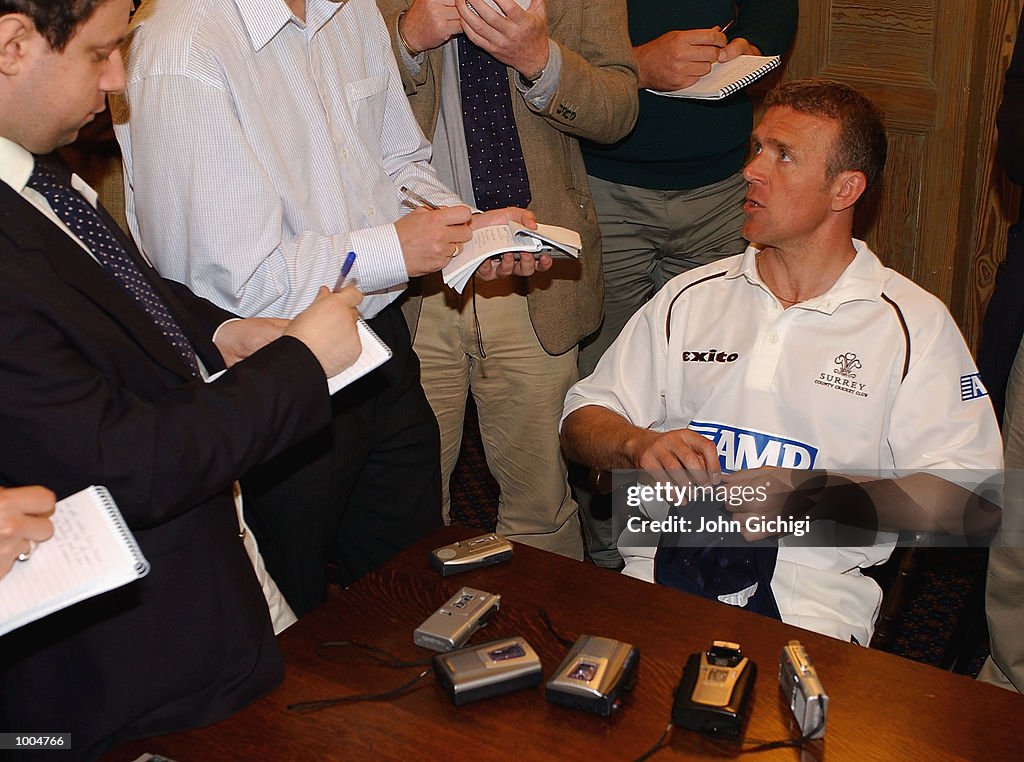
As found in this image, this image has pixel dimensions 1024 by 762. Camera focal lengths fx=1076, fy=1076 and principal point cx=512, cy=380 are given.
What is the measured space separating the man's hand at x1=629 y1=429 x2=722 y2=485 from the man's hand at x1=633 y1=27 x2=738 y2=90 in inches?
45.7

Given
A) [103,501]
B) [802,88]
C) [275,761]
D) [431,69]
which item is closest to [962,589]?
[802,88]

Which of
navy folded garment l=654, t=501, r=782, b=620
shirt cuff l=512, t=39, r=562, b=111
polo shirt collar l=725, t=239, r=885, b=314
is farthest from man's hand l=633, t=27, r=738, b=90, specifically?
navy folded garment l=654, t=501, r=782, b=620

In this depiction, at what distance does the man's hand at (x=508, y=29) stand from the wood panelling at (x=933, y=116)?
1.65 metres

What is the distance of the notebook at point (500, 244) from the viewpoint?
2.10m

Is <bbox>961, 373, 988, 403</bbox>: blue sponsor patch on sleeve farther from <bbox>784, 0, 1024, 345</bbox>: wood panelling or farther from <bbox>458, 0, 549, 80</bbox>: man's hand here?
<bbox>784, 0, 1024, 345</bbox>: wood panelling

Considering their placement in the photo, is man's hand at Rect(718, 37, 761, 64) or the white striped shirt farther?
man's hand at Rect(718, 37, 761, 64)

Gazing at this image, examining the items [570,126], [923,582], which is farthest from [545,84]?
[923,582]

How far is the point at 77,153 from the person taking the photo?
8.82 feet

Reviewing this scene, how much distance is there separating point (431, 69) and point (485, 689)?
157 centimetres

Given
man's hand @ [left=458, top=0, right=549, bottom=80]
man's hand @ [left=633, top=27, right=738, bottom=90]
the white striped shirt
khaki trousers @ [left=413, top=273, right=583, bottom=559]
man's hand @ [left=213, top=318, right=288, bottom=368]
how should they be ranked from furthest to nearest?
man's hand @ [left=633, top=27, right=738, bottom=90] < khaki trousers @ [left=413, top=273, right=583, bottom=559] < man's hand @ [left=458, top=0, right=549, bottom=80] < the white striped shirt < man's hand @ [left=213, top=318, right=288, bottom=368]

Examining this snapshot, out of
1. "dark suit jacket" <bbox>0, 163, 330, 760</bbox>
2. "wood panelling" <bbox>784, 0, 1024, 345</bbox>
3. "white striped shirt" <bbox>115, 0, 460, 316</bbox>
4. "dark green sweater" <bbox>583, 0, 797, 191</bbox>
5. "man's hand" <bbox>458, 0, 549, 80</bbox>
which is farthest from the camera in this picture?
"wood panelling" <bbox>784, 0, 1024, 345</bbox>

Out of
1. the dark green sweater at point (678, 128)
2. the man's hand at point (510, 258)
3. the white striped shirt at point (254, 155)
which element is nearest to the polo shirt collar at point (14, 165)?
the white striped shirt at point (254, 155)

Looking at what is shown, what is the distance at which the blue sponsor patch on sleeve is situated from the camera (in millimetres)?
1982

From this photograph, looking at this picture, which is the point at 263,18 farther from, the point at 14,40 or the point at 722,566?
the point at 722,566
